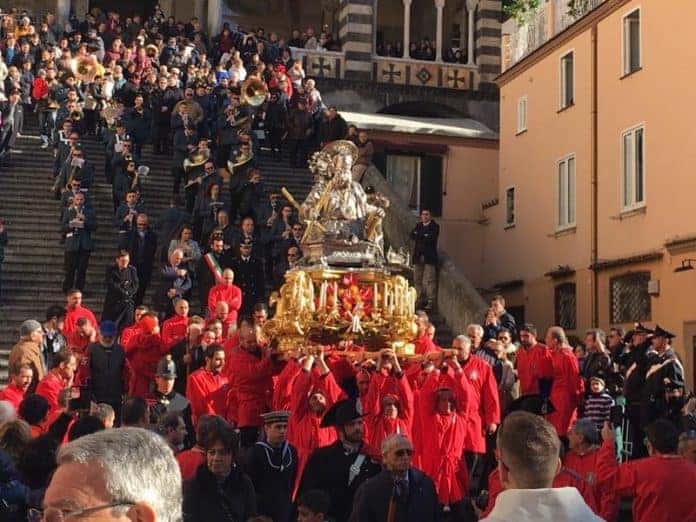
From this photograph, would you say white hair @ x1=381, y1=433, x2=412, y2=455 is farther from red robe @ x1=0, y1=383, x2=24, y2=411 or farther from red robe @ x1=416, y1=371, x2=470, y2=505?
red robe @ x1=0, y1=383, x2=24, y2=411

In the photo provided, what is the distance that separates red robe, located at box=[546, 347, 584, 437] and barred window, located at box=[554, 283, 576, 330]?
10.1 m

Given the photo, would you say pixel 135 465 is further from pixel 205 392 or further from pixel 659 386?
pixel 659 386

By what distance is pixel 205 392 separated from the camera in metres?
12.7

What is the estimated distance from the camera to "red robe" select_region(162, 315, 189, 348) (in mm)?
14953

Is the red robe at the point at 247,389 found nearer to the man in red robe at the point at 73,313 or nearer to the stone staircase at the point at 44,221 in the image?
the man in red robe at the point at 73,313

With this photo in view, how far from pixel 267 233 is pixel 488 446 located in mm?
7539

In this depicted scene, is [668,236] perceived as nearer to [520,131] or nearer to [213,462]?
[520,131]

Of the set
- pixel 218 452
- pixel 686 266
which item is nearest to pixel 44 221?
pixel 686 266

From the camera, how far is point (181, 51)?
28859 mm

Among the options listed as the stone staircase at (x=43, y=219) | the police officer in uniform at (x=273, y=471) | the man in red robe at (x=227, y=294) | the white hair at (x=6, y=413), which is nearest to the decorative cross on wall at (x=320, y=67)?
the stone staircase at (x=43, y=219)

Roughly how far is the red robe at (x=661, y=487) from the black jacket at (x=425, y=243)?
13553mm

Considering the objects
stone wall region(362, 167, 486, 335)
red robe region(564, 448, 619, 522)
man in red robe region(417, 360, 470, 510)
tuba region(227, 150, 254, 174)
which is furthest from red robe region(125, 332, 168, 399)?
tuba region(227, 150, 254, 174)

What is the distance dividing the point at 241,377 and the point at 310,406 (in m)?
1.54

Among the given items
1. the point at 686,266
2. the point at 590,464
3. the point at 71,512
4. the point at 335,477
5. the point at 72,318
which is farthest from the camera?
the point at 686,266
